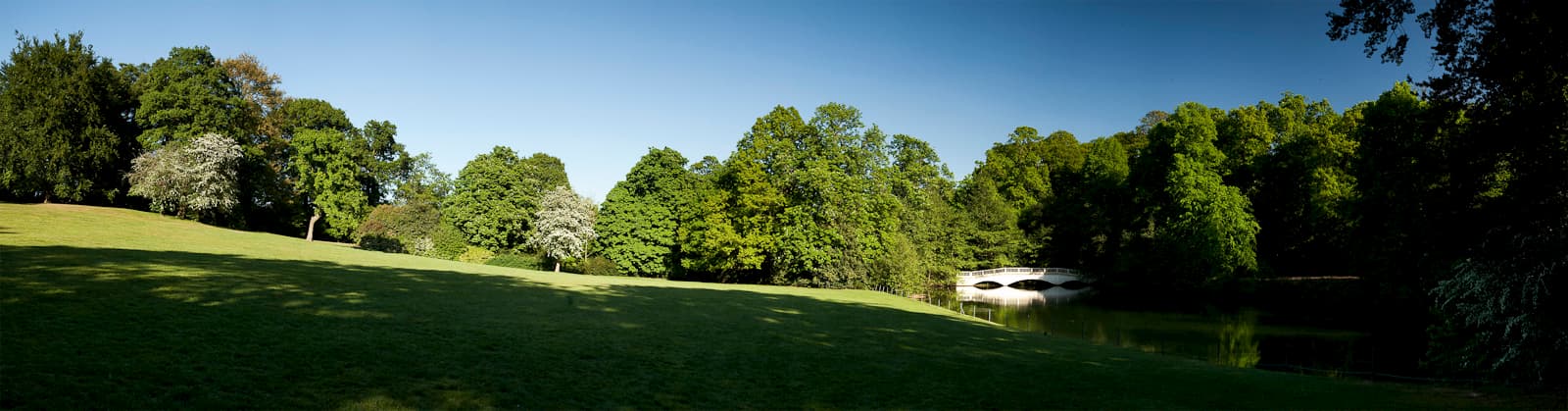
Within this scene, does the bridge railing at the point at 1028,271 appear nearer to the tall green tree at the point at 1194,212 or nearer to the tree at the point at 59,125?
the tall green tree at the point at 1194,212

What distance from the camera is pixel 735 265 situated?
145ft

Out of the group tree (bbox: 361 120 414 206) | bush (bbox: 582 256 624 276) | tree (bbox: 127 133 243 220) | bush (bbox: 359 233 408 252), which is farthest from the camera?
tree (bbox: 361 120 414 206)

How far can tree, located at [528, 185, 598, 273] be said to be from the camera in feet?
160

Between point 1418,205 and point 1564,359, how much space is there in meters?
4.47

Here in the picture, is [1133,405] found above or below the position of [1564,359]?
below

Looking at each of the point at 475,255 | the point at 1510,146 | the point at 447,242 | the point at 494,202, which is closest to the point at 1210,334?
the point at 1510,146

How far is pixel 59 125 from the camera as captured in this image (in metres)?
38.1

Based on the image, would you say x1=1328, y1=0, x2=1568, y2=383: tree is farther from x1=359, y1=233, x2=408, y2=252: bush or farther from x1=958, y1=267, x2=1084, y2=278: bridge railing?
x1=359, y1=233, x2=408, y2=252: bush

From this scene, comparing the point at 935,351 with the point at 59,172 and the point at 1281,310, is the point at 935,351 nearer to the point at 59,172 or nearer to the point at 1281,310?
the point at 1281,310

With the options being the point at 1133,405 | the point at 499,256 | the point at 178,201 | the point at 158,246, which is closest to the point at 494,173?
the point at 499,256

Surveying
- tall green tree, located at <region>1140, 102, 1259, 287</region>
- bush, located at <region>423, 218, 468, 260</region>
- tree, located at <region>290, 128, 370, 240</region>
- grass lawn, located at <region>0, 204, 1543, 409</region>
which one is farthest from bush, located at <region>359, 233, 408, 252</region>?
tall green tree, located at <region>1140, 102, 1259, 287</region>

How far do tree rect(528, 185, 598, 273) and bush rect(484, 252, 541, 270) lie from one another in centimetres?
112

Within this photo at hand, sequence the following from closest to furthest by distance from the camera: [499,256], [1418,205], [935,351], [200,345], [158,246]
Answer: [200,345] < [935,351] < [1418,205] < [158,246] < [499,256]

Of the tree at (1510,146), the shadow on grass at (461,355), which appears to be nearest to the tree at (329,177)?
the shadow on grass at (461,355)
